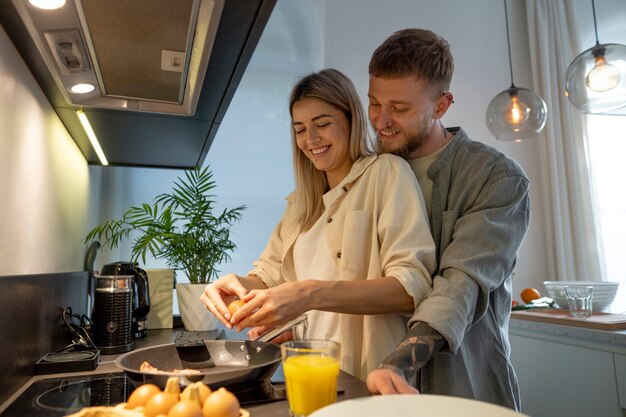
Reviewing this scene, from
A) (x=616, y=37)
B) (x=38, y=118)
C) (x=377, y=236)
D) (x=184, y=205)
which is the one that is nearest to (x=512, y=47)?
(x=616, y=37)

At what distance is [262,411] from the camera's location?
2.32 feet

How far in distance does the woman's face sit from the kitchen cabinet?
1.41 metres

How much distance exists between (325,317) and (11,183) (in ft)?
2.64

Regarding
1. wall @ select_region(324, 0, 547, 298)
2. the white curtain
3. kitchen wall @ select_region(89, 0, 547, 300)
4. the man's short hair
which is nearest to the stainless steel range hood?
the man's short hair

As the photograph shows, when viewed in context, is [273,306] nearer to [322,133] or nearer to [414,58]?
[322,133]

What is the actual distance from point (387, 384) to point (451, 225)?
19.6 inches

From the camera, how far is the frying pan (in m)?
0.70

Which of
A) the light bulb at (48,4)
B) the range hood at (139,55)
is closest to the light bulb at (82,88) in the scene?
the range hood at (139,55)

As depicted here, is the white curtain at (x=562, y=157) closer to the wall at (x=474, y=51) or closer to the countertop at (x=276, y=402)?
the wall at (x=474, y=51)

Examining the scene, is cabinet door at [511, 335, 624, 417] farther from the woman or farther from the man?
the woman

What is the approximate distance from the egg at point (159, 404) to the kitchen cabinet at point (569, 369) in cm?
186

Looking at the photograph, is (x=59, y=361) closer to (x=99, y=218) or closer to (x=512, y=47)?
(x=99, y=218)

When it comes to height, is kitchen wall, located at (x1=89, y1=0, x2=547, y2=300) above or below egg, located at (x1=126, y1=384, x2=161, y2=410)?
above

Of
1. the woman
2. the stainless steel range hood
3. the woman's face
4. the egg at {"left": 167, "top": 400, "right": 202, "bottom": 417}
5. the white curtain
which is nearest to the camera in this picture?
the egg at {"left": 167, "top": 400, "right": 202, "bottom": 417}
